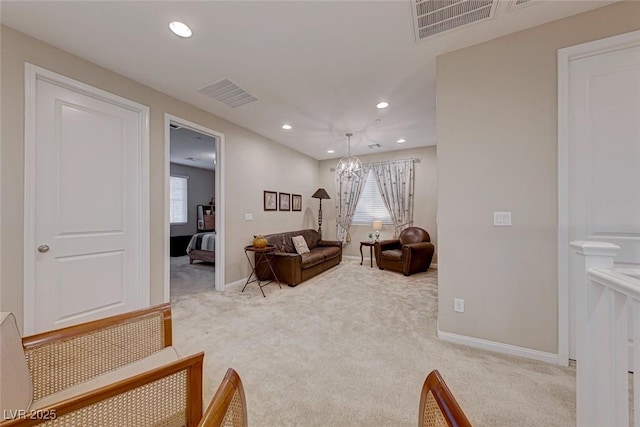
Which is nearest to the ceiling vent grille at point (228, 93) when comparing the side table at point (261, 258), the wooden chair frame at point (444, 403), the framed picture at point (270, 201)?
the framed picture at point (270, 201)

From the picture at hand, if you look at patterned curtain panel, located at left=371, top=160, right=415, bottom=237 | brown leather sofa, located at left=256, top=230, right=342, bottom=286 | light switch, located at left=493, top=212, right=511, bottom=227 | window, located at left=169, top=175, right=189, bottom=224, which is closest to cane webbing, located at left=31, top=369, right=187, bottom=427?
light switch, located at left=493, top=212, right=511, bottom=227

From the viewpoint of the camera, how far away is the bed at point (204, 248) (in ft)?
17.6

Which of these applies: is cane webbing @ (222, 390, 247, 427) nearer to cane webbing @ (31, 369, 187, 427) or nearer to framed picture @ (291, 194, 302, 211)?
cane webbing @ (31, 369, 187, 427)

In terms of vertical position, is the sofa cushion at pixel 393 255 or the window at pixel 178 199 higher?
the window at pixel 178 199

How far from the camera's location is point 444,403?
624mm

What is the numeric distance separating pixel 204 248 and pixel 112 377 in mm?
4643

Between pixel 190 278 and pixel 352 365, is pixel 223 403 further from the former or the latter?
pixel 190 278

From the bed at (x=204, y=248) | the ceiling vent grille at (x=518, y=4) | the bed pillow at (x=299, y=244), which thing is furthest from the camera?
the bed at (x=204, y=248)

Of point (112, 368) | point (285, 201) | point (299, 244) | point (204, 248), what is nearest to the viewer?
point (112, 368)

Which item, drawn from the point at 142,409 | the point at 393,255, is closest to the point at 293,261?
the point at 393,255

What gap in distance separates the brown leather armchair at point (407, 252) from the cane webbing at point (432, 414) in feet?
13.2

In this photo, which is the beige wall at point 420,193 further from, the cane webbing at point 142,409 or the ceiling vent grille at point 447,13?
the cane webbing at point 142,409

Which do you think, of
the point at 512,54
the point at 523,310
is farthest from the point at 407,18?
the point at 523,310

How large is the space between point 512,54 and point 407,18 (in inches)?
38.1
